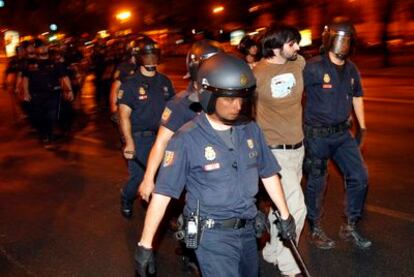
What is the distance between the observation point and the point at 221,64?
3.16 meters

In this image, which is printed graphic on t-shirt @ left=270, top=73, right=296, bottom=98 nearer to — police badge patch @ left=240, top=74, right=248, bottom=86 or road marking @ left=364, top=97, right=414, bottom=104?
police badge patch @ left=240, top=74, right=248, bottom=86

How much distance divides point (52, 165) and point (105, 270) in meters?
Answer: 4.36

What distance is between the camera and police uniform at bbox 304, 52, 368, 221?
4.96 m

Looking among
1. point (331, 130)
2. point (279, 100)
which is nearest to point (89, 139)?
point (331, 130)

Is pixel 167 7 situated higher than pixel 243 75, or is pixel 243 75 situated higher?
pixel 243 75

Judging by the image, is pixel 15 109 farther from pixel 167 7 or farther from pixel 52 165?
pixel 167 7

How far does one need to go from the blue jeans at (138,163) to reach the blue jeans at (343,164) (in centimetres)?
169

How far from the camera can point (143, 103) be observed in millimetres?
5891

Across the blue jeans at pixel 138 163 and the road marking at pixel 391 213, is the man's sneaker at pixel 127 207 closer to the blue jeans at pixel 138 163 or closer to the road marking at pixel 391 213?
the blue jeans at pixel 138 163

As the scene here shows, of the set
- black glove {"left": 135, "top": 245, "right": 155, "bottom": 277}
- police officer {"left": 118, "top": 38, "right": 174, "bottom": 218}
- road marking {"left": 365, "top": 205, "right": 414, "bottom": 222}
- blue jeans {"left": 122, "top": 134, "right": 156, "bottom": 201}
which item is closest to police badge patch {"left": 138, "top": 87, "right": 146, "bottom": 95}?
police officer {"left": 118, "top": 38, "right": 174, "bottom": 218}

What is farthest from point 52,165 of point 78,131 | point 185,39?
point 185,39

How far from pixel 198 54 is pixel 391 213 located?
2.87 meters

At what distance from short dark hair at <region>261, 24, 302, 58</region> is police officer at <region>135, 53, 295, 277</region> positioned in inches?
53.6

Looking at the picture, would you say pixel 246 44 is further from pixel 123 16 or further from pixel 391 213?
pixel 123 16
